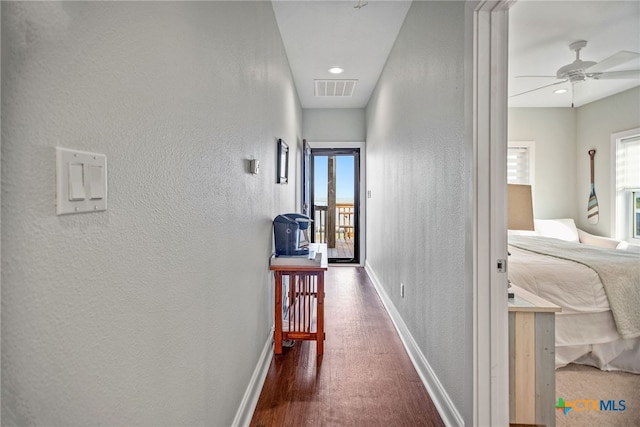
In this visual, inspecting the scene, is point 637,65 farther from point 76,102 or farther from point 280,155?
point 76,102

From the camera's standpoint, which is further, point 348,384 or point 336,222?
point 336,222

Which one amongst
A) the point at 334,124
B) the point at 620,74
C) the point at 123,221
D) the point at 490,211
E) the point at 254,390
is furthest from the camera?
the point at 334,124

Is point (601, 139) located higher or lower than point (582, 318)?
higher

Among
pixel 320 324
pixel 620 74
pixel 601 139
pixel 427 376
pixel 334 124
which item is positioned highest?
pixel 334 124

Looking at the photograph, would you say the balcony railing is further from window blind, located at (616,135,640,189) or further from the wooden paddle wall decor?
window blind, located at (616,135,640,189)

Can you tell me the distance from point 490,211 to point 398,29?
7.40 ft

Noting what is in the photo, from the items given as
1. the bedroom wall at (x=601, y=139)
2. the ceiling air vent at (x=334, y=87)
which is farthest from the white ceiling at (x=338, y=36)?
the bedroom wall at (x=601, y=139)

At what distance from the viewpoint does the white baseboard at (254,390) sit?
181 centimetres

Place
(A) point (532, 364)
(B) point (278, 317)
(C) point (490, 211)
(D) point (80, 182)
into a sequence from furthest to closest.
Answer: (B) point (278, 317)
(A) point (532, 364)
(C) point (490, 211)
(D) point (80, 182)

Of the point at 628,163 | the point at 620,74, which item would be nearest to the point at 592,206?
the point at 628,163

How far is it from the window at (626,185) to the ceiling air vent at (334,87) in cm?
362

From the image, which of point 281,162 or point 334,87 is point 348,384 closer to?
point 281,162

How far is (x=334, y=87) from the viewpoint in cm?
488

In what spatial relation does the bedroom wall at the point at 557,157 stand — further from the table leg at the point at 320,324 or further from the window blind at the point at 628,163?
the table leg at the point at 320,324
